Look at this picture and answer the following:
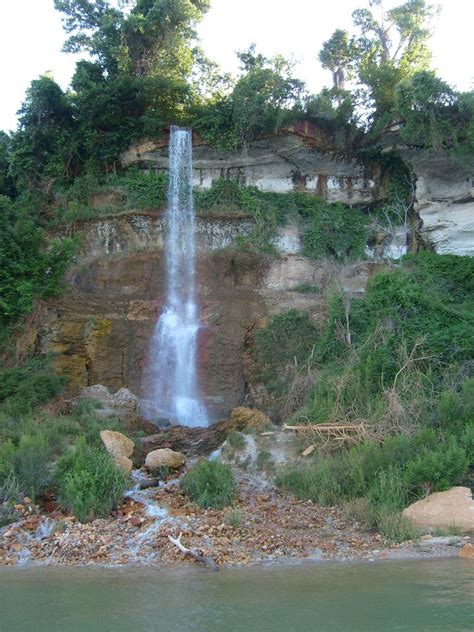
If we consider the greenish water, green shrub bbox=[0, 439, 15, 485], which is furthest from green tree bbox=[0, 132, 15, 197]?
the greenish water

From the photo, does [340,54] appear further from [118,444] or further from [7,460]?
[7,460]

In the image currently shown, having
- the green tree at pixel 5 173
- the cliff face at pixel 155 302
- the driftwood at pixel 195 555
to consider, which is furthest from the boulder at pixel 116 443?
the green tree at pixel 5 173

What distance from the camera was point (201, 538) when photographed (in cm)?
1138

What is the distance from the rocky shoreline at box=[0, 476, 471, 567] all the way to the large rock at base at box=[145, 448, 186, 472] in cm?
207

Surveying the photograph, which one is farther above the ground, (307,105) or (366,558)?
(307,105)

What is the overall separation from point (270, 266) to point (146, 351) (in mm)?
7177

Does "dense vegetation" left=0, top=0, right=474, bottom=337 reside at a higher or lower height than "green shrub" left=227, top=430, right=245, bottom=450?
higher

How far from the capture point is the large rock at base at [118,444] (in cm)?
1515

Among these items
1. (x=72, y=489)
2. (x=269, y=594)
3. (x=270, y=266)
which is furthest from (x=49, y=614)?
(x=270, y=266)

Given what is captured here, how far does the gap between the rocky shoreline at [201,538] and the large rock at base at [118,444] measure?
189 centimetres

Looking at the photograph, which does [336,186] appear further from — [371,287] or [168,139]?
[371,287]

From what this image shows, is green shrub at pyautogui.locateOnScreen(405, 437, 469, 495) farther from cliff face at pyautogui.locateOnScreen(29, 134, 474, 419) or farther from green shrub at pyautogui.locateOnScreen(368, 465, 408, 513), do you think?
cliff face at pyautogui.locateOnScreen(29, 134, 474, 419)

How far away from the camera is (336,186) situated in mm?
30688

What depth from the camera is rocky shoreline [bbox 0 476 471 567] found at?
1082 cm
